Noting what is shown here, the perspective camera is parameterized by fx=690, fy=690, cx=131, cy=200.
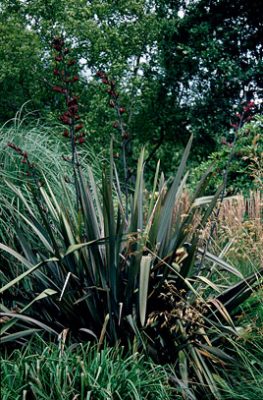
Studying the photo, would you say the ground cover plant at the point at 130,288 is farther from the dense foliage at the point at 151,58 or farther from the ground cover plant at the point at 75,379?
the dense foliage at the point at 151,58

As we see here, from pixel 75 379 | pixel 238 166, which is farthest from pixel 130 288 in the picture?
pixel 238 166

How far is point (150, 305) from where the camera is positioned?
418 cm

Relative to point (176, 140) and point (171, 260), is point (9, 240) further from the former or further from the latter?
point (176, 140)

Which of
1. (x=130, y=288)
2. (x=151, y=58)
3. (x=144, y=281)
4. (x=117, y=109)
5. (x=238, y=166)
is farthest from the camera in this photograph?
(x=151, y=58)

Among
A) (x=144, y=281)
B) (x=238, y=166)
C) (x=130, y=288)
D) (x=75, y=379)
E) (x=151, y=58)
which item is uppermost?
(x=151, y=58)

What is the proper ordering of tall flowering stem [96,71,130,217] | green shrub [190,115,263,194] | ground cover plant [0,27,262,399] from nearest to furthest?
1. ground cover plant [0,27,262,399]
2. tall flowering stem [96,71,130,217]
3. green shrub [190,115,263,194]

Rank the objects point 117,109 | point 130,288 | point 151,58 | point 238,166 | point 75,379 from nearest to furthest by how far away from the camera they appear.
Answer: point 75,379, point 130,288, point 117,109, point 238,166, point 151,58

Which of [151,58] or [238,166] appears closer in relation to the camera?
[238,166]

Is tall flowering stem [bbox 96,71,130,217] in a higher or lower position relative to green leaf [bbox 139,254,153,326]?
higher

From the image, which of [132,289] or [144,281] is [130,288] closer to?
[132,289]

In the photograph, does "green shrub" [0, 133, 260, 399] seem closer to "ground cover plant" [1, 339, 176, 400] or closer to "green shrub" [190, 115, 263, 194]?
"ground cover plant" [1, 339, 176, 400]

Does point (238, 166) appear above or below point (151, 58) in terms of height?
below

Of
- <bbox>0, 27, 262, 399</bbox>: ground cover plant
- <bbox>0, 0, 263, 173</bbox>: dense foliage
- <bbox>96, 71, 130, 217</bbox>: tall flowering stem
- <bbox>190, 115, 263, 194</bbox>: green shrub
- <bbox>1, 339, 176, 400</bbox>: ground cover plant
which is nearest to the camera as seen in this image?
<bbox>1, 339, 176, 400</bbox>: ground cover plant

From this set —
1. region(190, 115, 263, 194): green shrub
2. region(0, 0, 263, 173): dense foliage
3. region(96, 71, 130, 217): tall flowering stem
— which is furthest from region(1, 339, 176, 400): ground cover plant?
region(0, 0, 263, 173): dense foliage
